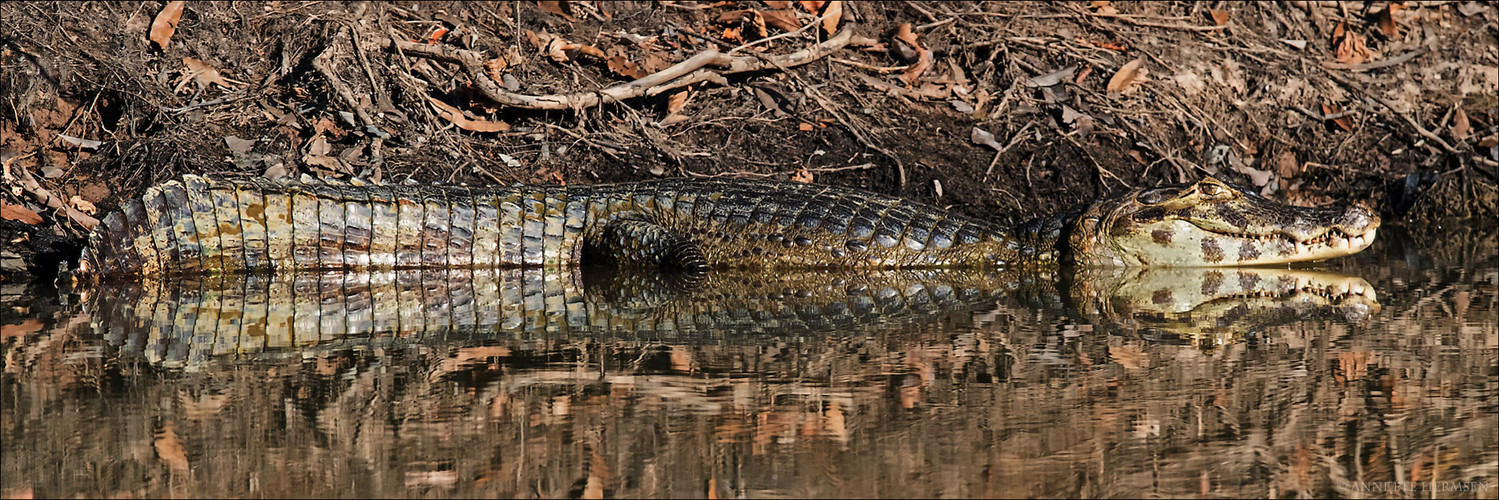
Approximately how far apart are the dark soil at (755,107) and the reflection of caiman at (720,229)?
821mm

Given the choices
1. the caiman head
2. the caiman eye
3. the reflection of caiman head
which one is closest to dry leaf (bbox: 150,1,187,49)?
the caiman head

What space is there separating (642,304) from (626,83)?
3.12 metres

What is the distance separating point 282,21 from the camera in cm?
808

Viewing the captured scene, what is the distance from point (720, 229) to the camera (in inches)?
242

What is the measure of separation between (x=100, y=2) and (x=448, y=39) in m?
2.12

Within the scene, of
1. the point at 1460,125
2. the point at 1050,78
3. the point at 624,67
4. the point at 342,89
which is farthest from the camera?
the point at 1460,125

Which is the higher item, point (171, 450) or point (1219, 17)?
point (1219, 17)

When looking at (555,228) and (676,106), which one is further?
(676,106)

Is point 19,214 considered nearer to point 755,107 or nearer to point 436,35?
Result: point 436,35

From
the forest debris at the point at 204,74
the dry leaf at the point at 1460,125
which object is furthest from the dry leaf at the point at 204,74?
the dry leaf at the point at 1460,125

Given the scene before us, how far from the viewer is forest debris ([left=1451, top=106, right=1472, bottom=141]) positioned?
8.54 meters

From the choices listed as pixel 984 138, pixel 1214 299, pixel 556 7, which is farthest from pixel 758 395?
pixel 556 7

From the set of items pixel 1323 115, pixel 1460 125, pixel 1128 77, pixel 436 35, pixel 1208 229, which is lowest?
pixel 1208 229

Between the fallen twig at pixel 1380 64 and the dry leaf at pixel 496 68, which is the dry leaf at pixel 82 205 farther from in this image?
the fallen twig at pixel 1380 64
